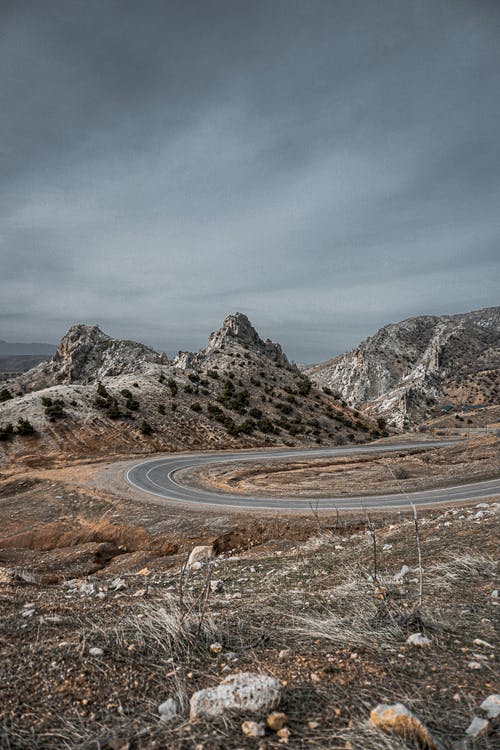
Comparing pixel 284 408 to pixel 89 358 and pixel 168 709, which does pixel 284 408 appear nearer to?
pixel 168 709

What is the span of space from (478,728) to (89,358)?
100593 millimetres

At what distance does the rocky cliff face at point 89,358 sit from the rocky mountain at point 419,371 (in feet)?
140

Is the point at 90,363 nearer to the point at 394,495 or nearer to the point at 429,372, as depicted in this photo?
the point at 394,495

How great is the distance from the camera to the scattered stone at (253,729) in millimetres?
2383

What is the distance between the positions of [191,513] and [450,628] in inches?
652

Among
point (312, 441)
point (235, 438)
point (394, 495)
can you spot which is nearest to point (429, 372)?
point (312, 441)

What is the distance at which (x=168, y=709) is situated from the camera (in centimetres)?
271

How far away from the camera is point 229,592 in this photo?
701 cm

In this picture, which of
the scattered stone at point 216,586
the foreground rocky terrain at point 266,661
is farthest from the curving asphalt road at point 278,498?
the foreground rocky terrain at point 266,661

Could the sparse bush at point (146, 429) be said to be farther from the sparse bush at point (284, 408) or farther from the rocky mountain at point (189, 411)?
the sparse bush at point (284, 408)

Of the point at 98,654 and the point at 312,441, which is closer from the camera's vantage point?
the point at 98,654

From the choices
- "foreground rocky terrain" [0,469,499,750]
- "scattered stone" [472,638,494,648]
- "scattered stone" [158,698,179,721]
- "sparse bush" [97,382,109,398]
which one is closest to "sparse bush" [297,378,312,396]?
"sparse bush" [97,382,109,398]

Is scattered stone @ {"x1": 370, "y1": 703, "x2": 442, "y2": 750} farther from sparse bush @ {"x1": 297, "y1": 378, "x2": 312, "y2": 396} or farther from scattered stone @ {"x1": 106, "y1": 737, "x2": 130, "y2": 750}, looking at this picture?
sparse bush @ {"x1": 297, "y1": 378, "x2": 312, "y2": 396}

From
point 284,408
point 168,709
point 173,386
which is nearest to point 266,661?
point 168,709
